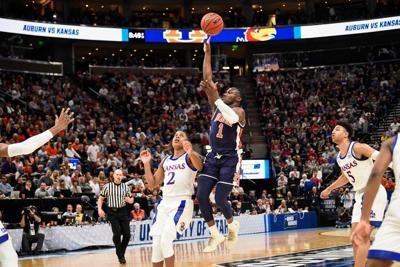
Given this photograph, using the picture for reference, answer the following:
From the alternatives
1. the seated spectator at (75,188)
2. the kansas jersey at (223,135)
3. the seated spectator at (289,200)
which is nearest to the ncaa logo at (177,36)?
the seated spectator at (289,200)

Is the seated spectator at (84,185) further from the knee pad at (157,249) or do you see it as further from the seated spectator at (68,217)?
the knee pad at (157,249)

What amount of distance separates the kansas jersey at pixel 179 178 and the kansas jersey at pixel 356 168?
2.20m

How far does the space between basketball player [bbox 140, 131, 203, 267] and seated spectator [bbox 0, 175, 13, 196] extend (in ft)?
35.5

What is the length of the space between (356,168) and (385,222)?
13.9ft

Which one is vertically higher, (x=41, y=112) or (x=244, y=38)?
(x=244, y=38)

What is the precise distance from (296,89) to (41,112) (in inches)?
625

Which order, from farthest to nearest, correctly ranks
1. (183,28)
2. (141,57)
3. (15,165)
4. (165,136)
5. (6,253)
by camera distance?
(141,57) < (183,28) < (165,136) < (15,165) < (6,253)

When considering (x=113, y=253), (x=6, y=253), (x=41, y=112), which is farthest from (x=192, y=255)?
(x=41, y=112)

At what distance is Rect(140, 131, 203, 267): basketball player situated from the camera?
8609 millimetres

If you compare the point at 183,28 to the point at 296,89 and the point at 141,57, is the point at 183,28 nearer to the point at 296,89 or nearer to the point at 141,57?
the point at 141,57

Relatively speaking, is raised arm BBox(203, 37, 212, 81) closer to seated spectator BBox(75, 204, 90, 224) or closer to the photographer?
the photographer

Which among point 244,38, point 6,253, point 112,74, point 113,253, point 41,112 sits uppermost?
point 244,38

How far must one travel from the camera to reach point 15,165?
811 inches

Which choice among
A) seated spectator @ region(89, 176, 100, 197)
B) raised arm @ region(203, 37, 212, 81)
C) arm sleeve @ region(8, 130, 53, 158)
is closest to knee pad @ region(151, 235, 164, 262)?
raised arm @ region(203, 37, 212, 81)
